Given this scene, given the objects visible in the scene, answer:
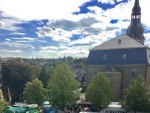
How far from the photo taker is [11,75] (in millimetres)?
37906

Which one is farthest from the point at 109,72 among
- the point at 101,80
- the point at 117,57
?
the point at 101,80

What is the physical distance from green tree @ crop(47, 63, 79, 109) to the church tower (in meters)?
27.2

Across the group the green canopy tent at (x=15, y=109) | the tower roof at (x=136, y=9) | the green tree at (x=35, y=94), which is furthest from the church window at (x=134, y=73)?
the tower roof at (x=136, y=9)

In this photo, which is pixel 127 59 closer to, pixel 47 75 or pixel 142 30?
pixel 142 30

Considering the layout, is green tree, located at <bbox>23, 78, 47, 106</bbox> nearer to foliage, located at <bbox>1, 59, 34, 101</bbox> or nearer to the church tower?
foliage, located at <bbox>1, 59, 34, 101</bbox>

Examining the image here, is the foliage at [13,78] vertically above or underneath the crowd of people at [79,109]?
above

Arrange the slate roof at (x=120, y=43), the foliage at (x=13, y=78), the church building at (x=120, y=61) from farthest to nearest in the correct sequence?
the foliage at (x=13, y=78), the slate roof at (x=120, y=43), the church building at (x=120, y=61)

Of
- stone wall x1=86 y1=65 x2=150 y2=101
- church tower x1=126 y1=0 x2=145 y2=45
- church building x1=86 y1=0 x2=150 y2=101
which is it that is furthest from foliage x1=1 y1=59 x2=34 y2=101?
church tower x1=126 y1=0 x2=145 y2=45

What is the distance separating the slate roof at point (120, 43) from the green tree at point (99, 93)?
1040 centimetres

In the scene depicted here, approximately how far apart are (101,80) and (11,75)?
78.7 feet

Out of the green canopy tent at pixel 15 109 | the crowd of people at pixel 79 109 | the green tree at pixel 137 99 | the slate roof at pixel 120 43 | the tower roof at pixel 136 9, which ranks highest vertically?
the tower roof at pixel 136 9

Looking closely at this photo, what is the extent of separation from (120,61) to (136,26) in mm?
17522

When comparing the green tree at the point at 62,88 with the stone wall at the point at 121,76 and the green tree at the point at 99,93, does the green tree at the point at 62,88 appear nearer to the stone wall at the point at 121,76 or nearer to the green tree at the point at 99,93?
the green tree at the point at 99,93

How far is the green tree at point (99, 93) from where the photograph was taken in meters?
24.3
